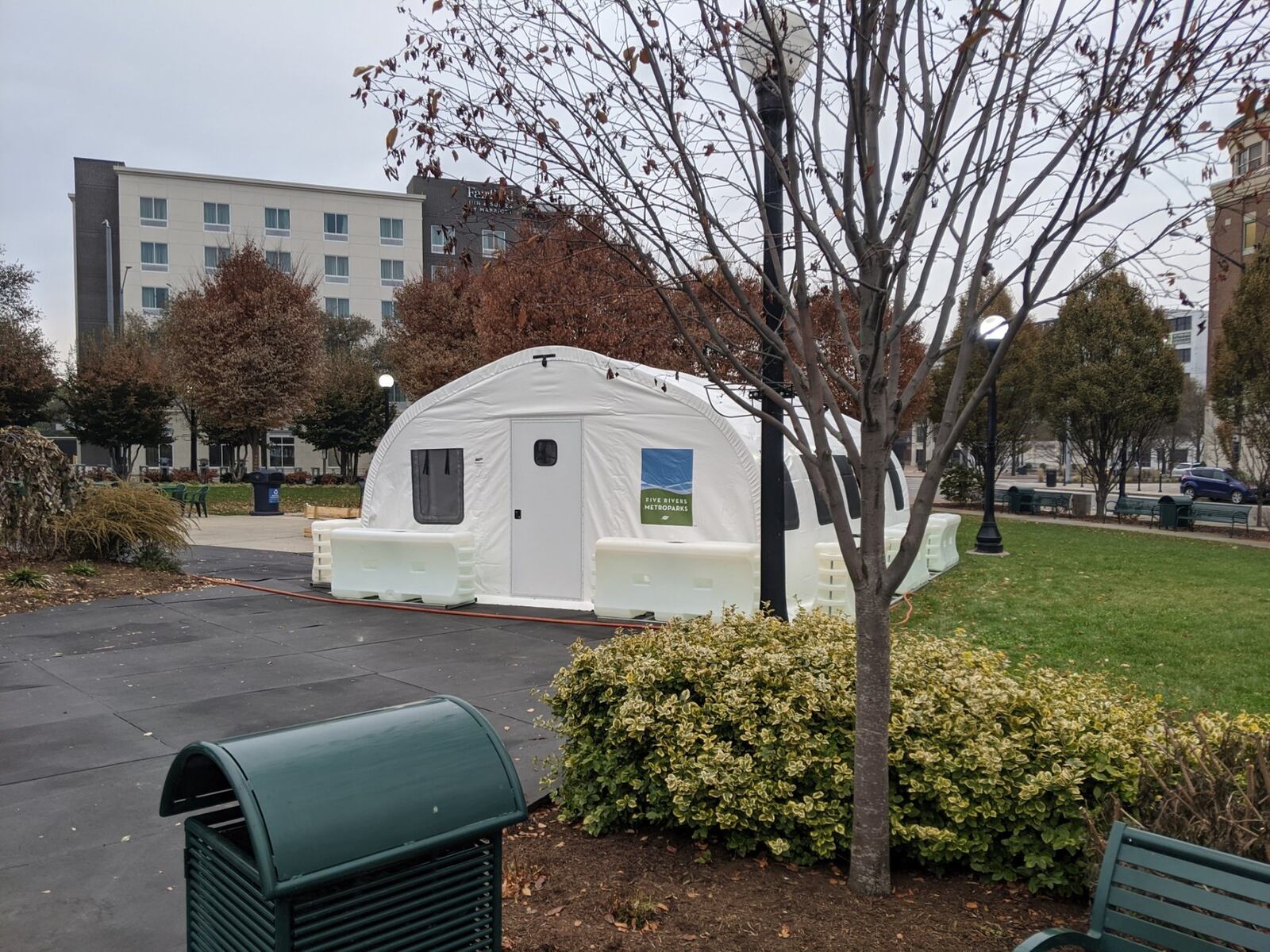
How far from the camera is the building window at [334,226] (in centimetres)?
5781

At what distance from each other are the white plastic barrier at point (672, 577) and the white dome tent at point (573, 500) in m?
0.01

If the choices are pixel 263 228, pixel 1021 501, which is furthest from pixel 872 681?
pixel 263 228

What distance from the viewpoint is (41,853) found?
4.49 metres

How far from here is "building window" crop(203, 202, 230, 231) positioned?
54.9 m

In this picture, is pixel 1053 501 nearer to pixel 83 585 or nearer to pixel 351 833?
pixel 83 585

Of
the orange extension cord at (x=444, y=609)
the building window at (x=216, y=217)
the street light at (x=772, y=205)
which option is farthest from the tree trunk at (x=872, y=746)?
the building window at (x=216, y=217)

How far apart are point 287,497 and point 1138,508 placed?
28510 mm

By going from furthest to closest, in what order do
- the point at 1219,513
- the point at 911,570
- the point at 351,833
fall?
the point at 1219,513 < the point at 911,570 < the point at 351,833

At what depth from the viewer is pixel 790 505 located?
11336 millimetres

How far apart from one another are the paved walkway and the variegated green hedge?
0.89 metres

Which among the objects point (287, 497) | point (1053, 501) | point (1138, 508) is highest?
point (287, 497)

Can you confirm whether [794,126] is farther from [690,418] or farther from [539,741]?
[690,418]

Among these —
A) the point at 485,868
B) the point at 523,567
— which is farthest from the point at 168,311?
the point at 485,868

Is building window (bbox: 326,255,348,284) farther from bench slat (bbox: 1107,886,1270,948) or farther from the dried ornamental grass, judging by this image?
bench slat (bbox: 1107,886,1270,948)
